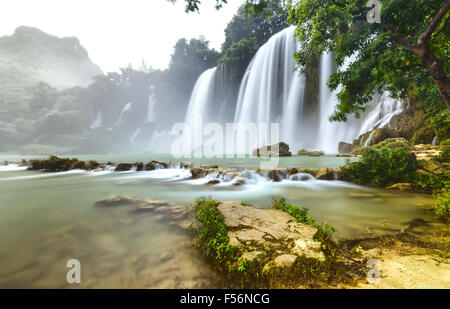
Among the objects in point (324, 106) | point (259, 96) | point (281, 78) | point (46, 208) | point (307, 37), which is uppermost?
point (281, 78)

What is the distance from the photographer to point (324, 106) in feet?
81.3

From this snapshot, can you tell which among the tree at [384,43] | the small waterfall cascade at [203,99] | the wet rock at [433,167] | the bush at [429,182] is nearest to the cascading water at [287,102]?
the small waterfall cascade at [203,99]

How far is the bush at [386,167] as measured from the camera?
5.42m

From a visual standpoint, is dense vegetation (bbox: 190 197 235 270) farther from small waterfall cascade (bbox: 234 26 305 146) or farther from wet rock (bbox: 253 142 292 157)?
small waterfall cascade (bbox: 234 26 305 146)

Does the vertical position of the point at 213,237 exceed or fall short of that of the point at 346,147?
it falls short

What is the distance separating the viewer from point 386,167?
229 inches

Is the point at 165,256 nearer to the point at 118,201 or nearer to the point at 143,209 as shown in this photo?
the point at 143,209

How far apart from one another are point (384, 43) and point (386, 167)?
384 centimetres

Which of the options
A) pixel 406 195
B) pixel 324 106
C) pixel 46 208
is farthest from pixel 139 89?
pixel 406 195

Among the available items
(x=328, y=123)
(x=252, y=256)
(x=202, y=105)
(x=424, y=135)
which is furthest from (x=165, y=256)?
(x=202, y=105)

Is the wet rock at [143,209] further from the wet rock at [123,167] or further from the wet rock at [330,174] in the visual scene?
the wet rock at [123,167]

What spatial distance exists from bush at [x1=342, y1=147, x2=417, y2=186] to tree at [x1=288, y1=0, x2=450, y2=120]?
183 cm

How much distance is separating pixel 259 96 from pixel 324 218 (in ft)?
97.9
